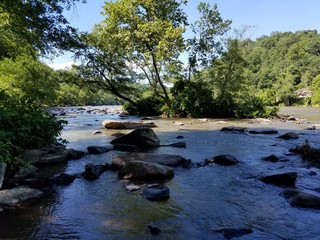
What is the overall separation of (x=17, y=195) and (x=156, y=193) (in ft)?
10.1

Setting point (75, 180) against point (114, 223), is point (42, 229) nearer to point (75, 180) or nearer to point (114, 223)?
point (114, 223)

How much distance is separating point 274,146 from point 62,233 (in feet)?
38.9

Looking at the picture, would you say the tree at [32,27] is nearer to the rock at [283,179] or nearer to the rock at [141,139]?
the rock at [141,139]

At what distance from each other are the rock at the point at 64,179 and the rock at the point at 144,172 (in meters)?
1.35

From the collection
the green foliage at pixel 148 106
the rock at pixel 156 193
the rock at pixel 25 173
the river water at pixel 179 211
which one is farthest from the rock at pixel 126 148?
the green foliage at pixel 148 106

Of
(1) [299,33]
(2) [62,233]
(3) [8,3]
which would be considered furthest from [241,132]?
(1) [299,33]

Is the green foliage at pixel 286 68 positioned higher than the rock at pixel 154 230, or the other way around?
the green foliage at pixel 286 68

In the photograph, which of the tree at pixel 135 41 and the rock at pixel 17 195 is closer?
the rock at pixel 17 195

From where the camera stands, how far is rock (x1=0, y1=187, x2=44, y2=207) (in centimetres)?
654

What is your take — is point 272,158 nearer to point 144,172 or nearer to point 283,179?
point 283,179

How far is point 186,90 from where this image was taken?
3606cm

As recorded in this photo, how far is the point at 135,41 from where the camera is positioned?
111ft

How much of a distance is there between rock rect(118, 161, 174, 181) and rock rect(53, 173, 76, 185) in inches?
53.2

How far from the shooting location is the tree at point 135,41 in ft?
105
